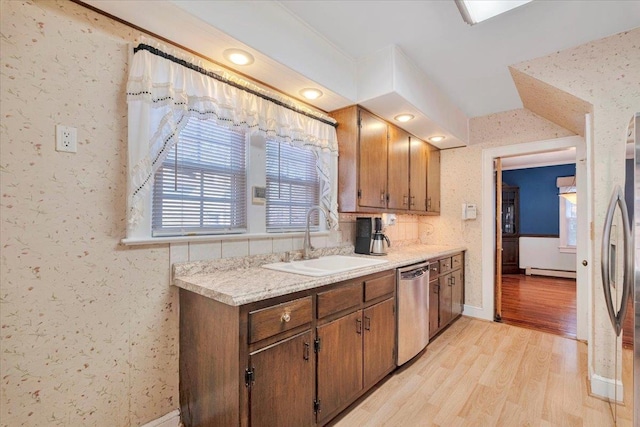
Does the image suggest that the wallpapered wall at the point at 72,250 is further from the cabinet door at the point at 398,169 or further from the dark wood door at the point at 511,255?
the dark wood door at the point at 511,255

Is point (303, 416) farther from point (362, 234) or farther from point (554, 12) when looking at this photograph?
point (554, 12)

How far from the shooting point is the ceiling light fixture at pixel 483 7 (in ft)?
5.53

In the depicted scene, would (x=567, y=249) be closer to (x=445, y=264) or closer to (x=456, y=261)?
(x=456, y=261)

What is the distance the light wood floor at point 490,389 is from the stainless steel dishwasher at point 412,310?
0.17 m

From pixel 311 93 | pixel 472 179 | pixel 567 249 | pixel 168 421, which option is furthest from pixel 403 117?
pixel 567 249

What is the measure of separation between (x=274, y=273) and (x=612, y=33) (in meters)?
2.91

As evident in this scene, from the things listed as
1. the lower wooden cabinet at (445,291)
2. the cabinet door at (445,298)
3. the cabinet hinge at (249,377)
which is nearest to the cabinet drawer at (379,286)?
the lower wooden cabinet at (445,291)

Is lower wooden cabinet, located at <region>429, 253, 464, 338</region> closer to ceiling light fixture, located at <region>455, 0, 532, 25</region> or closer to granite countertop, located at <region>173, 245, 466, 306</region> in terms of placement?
granite countertop, located at <region>173, 245, 466, 306</region>

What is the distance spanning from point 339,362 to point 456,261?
2.35 metres

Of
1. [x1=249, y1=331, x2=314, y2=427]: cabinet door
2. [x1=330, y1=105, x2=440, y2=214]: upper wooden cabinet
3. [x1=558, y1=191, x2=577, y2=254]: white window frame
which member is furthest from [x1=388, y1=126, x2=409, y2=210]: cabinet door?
[x1=558, y1=191, x2=577, y2=254]: white window frame

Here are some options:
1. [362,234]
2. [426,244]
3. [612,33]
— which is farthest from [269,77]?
[426,244]

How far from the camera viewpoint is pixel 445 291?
127 inches

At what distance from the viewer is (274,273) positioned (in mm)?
1834

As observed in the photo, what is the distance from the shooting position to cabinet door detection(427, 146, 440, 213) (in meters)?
3.77
